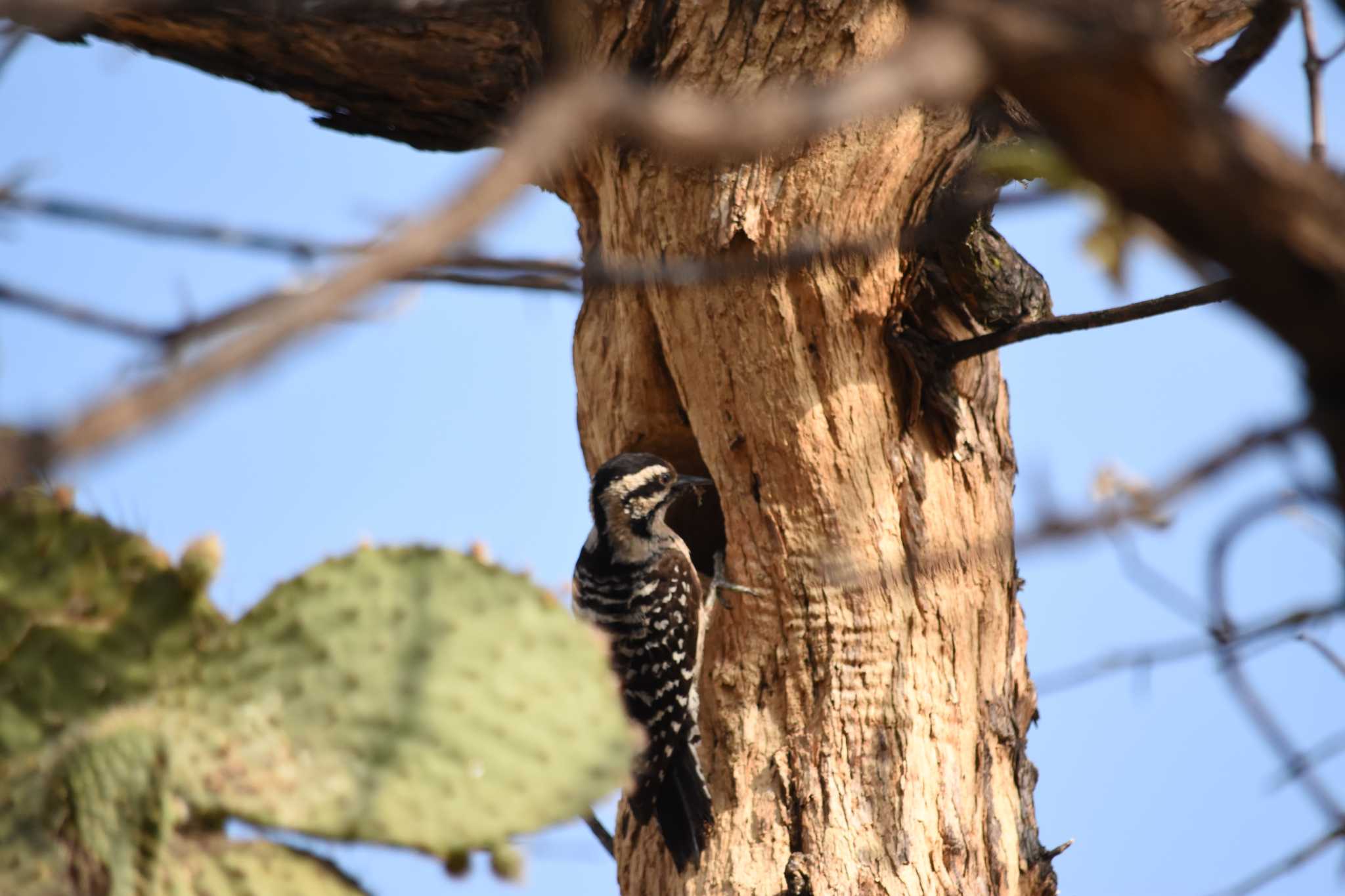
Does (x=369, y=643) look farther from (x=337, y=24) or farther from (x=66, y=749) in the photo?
(x=337, y=24)

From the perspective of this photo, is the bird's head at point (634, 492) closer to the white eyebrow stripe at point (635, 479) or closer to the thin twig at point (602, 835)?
the white eyebrow stripe at point (635, 479)

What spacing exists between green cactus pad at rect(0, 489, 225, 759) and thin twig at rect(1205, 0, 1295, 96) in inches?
66.9

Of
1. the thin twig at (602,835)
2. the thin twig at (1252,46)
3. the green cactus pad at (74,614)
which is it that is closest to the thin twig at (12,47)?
the green cactus pad at (74,614)

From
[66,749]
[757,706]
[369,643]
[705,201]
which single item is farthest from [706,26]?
[66,749]

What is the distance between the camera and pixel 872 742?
3.59m

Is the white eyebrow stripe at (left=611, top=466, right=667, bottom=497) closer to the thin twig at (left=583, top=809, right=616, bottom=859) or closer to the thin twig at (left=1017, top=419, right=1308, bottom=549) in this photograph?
the thin twig at (left=583, top=809, right=616, bottom=859)

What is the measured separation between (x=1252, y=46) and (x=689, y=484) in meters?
3.18

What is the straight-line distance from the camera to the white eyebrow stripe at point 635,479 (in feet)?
14.8

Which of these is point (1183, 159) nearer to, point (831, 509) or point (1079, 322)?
point (1079, 322)

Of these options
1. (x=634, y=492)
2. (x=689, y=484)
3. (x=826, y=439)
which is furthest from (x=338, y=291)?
(x=689, y=484)

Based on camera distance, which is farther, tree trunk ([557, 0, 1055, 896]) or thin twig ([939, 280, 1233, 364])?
tree trunk ([557, 0, 1055, 896])

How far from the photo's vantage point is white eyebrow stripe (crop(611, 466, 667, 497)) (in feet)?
14.8

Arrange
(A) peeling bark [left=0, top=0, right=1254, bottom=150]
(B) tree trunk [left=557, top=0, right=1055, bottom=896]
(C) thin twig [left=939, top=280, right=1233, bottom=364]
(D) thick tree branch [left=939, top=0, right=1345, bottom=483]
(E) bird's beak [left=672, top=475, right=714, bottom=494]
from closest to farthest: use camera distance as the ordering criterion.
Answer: (D) thick tree branch [left=939, top=0, right=1345, bottom=483], (C) thin twig [left=939, top=280, right=1233, bottom=364], (B) tree trunk [left=557, top=0, right=1055, bottom=896], (A) peeling bark [left=0, top=0, right=1254, bottom=150], (E) bird's beak [left=672, top=475, right=714, bottom=494]

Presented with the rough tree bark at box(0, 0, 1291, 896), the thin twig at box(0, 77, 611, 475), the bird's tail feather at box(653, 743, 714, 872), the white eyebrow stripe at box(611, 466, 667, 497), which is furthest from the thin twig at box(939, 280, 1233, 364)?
the thin twig at box(0, 77, 611, 475)
